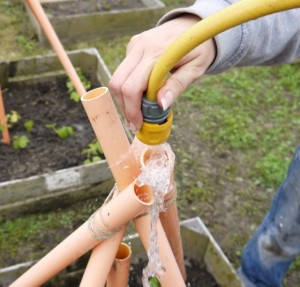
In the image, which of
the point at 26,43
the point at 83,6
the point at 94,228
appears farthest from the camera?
the point at 83,6

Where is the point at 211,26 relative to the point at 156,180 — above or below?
above

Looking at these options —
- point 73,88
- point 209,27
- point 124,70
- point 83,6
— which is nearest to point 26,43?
point 83,6

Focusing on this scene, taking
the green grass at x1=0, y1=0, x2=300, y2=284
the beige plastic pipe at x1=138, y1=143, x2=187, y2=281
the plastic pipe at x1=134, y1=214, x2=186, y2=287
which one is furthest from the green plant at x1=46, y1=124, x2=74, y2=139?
the plastic pipe at x1=134, y1=214, x2=186, y2=287

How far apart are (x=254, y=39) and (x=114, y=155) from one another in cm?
48

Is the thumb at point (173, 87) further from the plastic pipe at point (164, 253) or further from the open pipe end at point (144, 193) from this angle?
the plastic pipe at point (164, 253)

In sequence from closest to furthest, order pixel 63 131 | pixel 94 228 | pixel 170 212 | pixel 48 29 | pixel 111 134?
pixel 111 134, pixel 94 228, pixel 170 212, pixel 48 29, pixel 63 131

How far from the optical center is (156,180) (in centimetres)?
103

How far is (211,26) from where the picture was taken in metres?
0.77

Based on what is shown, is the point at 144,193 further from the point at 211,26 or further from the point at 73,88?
the point at 73,88

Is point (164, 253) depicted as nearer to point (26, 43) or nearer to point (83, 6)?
point (26, 43)

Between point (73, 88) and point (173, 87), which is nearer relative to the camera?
point (173, 87)

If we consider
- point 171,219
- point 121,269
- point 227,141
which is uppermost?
point 171,219

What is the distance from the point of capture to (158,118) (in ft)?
2.97

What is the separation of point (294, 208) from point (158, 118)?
1.09 meters
